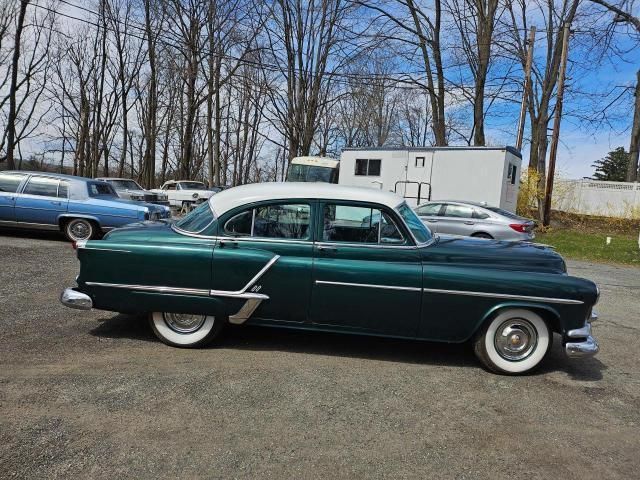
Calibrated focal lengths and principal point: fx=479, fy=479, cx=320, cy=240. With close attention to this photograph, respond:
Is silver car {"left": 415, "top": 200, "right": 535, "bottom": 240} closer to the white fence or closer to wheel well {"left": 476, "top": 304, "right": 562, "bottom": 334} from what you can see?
wheel well {"left": 476, "top": 304, "right": 562, "bottom": 334}

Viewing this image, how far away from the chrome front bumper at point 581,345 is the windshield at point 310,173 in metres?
17.2

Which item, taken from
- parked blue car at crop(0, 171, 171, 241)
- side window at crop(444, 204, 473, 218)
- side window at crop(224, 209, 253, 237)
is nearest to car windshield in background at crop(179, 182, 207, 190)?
parked blue car at crop(0, 171, 171, 241)

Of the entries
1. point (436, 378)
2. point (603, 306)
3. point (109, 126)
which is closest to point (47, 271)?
point (436, 378)

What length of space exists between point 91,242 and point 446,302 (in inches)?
130

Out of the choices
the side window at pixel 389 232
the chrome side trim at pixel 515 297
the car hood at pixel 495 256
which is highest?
the side window at pixel 389 232

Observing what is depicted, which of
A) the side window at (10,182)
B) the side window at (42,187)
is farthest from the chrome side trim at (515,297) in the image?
the side window at (10,182)

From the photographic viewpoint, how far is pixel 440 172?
1655 cm

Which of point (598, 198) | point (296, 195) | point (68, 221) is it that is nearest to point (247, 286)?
point (296, 195)

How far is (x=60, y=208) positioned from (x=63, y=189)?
1.47 feet

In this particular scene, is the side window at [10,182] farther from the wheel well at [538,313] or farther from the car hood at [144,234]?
the wheel well at [538,313]

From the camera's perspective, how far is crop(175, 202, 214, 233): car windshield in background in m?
4.50

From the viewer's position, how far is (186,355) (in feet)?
14.2

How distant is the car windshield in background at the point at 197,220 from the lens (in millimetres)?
4500

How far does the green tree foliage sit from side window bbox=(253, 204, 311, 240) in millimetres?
54138
